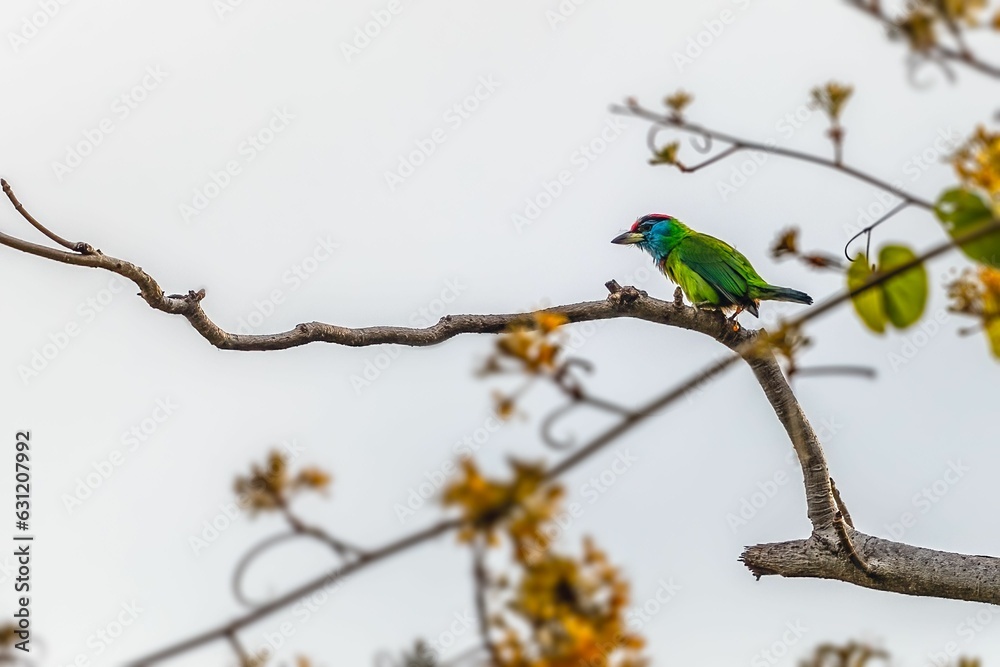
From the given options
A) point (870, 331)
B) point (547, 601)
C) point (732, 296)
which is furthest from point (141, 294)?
point (732, 296)

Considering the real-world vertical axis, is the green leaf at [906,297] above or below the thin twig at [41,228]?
below

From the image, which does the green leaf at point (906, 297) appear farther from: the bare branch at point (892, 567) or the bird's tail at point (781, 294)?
the bird's tail at point (781, 294)

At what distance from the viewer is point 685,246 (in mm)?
6777

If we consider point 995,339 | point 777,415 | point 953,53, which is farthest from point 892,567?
point 953,53

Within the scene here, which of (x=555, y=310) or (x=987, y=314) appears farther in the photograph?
(x=555, y=310)

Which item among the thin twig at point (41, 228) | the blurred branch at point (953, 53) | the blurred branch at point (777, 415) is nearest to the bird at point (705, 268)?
the blurred branch at point (777, 415)

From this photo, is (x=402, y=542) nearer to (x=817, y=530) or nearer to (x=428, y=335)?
(x=428, y=335)

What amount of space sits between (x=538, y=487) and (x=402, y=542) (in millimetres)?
137

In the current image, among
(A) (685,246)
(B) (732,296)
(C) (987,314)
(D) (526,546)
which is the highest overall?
(A) (685,246)

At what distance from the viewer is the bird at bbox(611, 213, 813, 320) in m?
6.25

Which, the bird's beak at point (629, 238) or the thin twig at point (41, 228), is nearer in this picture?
the thin twig at point (41, 228)

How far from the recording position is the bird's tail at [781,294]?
629 centimetres

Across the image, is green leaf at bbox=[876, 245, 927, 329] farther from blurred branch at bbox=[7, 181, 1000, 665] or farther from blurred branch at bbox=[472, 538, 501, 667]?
blurred branch at bbox=[7, 181, 1000, 665]

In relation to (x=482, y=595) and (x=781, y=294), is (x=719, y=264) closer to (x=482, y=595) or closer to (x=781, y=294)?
(x=781, y=294)
